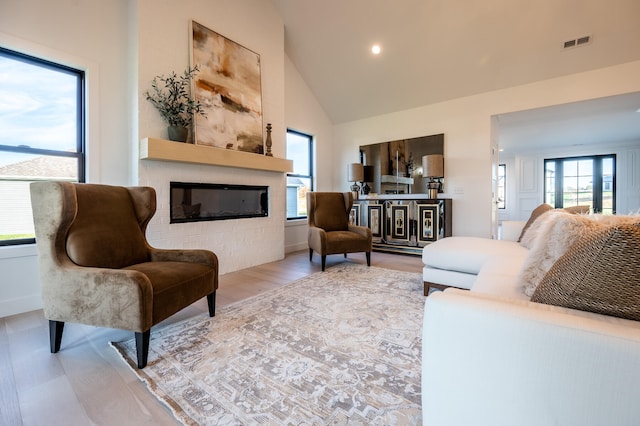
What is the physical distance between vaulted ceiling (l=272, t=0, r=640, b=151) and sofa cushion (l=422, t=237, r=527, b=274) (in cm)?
274

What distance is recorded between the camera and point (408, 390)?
50.5 inches

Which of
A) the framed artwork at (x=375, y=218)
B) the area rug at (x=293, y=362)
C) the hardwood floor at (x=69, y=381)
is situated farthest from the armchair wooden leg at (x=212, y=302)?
the framed artwork at (x=375, y=218)

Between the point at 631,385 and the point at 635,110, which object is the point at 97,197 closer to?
the point at 631,385

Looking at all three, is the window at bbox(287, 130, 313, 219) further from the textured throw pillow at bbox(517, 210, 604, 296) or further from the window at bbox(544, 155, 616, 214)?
the window at bbox(544, 155, 616, 214)

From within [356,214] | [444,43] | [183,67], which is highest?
[444,43]

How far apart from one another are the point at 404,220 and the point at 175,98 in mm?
3636

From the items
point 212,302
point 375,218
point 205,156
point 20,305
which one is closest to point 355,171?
point 375,218

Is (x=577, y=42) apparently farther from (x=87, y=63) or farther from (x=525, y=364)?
(x=87, y=63)

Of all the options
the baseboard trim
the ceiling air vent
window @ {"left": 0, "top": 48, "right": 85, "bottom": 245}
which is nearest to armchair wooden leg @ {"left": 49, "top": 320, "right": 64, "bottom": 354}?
the baseboard trim

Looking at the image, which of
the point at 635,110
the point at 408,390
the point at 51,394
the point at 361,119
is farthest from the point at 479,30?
the point at 51,394

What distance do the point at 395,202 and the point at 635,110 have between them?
3.83 metres

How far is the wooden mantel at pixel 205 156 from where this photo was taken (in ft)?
8.66

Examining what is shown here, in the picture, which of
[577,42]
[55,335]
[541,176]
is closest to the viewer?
[55,335]

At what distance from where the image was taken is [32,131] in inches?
92.2
